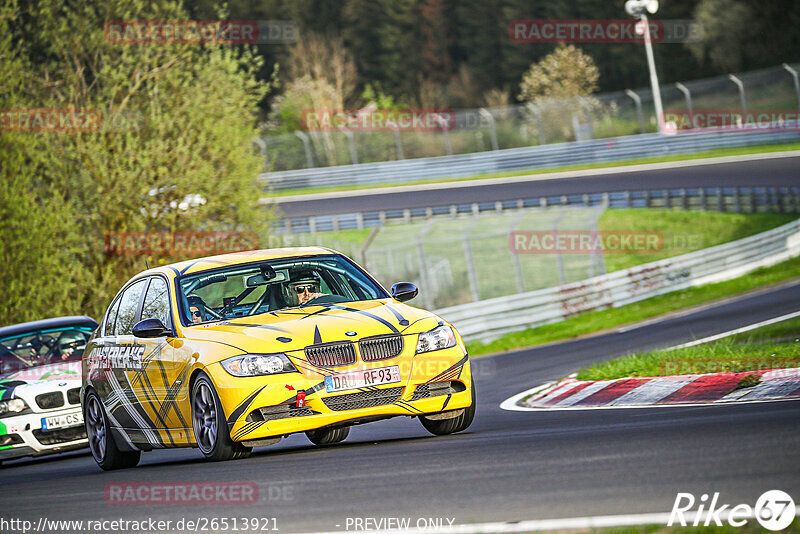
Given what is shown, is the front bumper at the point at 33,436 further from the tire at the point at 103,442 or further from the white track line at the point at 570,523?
the white track line at the point at 570,523

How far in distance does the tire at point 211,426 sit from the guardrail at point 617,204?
20.1 m

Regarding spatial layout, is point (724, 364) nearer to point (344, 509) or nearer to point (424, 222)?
point (344, 509)

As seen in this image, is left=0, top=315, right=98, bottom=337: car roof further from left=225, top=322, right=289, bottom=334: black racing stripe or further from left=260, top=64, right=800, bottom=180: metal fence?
left=260, top=64, right=800, bottom=180: metal fence

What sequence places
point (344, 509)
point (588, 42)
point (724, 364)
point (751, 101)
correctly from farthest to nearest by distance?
point (588, 42), point (751, 101), point (724, 364), point (344, 509)

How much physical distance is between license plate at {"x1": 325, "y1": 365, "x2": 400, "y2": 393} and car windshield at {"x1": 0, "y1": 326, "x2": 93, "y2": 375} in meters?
6.17

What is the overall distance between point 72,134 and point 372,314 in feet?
60.8

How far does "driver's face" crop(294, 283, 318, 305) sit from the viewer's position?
9617 millimetres

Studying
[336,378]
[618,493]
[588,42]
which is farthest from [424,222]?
[588,42]

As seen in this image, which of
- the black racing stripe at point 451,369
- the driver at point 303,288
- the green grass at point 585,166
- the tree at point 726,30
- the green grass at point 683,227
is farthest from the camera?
the tree at point 726,30

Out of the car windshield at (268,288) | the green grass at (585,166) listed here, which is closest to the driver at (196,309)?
the car windshield at (268,288)

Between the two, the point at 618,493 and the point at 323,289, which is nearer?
the point at 618,493

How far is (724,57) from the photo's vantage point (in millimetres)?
76312

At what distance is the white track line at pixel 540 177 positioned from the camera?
143 ft

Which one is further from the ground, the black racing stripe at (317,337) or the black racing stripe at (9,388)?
the black racing stripe at (317,337)
